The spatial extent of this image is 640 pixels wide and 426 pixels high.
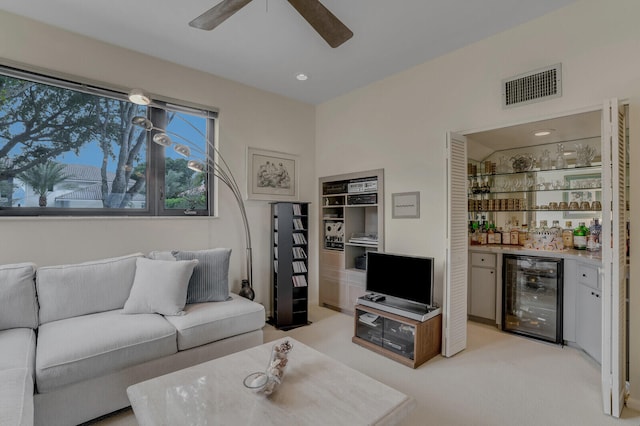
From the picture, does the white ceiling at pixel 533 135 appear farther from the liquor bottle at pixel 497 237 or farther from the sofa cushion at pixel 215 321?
the sofa cushion at pixel 215 321

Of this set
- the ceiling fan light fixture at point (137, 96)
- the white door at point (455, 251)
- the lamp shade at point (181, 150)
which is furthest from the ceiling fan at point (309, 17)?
the white door at point (455, 251)

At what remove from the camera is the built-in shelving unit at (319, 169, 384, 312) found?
147 inches

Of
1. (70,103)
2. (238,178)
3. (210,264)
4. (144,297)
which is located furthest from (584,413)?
(70,103)

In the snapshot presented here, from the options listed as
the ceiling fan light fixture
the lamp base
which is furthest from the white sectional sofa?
the ceiling fan light fixture

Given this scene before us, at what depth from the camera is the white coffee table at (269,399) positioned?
1.30 meters

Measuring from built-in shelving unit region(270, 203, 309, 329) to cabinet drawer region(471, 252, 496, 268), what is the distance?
2.00 metres

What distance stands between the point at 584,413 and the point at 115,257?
3732 mm

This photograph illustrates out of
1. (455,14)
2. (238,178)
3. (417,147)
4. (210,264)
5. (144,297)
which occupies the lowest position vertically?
(144,297)

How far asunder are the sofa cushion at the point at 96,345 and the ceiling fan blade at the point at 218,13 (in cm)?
205

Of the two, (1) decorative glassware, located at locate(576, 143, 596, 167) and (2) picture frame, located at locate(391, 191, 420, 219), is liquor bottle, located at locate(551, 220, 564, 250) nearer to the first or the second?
(1) decorative glassware, located at locate(576, 143, 596, 167)

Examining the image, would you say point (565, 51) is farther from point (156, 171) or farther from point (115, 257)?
point (115, 257)

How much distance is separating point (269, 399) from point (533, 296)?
10.1 feet

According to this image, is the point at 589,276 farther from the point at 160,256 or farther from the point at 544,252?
the point at 160,256

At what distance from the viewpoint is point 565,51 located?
235 cm
